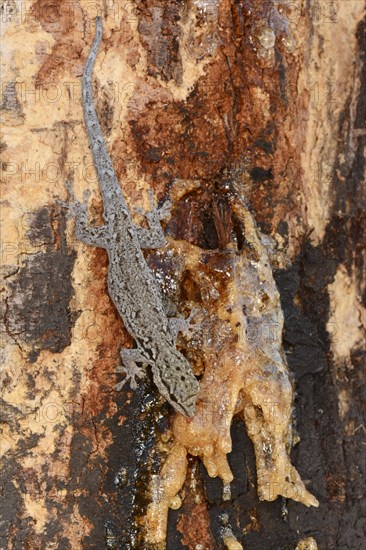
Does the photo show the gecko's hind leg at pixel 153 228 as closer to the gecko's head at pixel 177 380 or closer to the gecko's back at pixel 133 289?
the gecko's back at pixel 133 289

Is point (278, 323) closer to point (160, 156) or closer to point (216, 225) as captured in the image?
point (216, 225)

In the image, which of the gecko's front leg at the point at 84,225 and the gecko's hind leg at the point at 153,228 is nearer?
the gecko's front leg at the point at 84,225

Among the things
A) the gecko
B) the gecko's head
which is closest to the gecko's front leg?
the gecko

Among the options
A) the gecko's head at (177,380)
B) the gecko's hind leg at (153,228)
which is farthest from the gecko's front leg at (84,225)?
the gecko's head at (177,380)

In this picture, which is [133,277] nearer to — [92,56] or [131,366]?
[131,366]

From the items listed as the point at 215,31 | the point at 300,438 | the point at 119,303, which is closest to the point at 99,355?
the point at 119,303

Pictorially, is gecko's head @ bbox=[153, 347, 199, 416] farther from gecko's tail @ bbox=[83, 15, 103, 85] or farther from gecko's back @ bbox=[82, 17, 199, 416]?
gecko's tail @ bbox=[83, 15, 103, 85]
